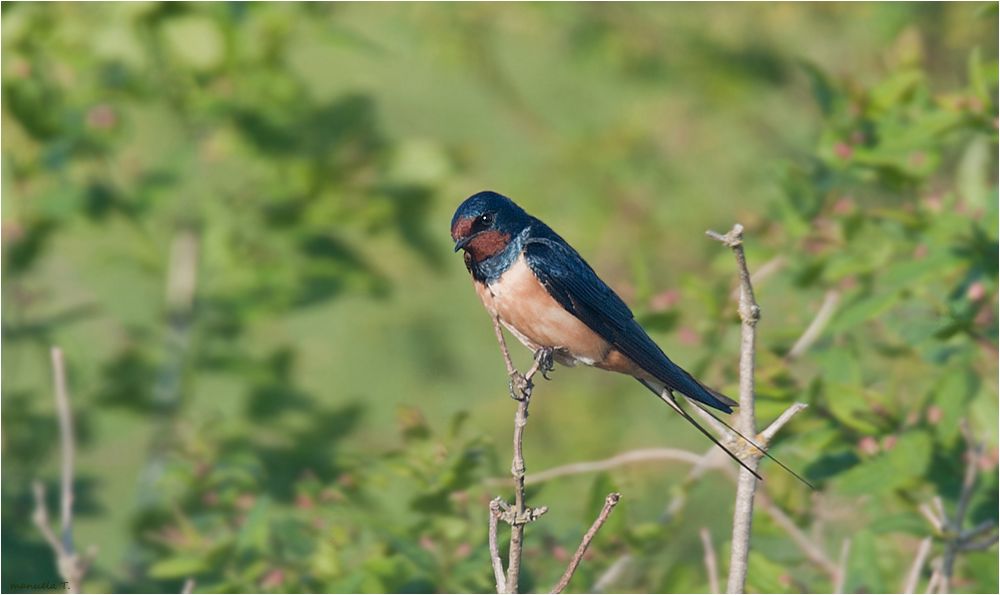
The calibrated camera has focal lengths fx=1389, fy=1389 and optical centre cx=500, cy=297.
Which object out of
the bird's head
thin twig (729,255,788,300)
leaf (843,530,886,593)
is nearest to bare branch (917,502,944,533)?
leaf (843,530,886,593)

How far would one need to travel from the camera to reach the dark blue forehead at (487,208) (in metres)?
3.65

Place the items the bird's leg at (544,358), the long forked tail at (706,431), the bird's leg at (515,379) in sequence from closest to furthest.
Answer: the long forked tail at (706,431)
the bird's leg at (515,379)
the bird's leg at (544,358)

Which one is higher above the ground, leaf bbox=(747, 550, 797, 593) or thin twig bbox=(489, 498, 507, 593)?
leaf bbox=(747, 550, 797, 593)

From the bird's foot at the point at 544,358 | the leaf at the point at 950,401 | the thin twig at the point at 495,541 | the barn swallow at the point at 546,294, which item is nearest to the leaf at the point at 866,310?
the leaf at the point at 950,401

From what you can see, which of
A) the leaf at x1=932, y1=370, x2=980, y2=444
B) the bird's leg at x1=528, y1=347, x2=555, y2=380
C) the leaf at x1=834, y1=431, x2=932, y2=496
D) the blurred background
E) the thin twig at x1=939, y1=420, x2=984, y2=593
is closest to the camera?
the bird's leg at x1=528, y1=347, x2=555, y2=380

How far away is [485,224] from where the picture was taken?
371 cm

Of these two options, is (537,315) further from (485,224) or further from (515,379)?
(515,379)

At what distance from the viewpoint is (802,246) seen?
5113 mm

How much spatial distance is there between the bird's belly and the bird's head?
0.08 metres

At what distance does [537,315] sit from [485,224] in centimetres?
28

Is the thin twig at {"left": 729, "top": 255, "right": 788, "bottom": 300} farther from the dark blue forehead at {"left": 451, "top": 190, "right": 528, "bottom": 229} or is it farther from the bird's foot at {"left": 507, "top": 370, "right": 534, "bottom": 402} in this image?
the bird's foot at {"left": 507, "top": 370, "right": 534, "bottom": 402}

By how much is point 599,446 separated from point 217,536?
12.0 ft

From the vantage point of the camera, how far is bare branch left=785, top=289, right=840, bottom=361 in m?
4.53

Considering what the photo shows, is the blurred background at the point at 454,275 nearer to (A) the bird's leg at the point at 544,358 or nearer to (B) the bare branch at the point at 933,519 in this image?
(B) the bare branch at the point at 933,519
